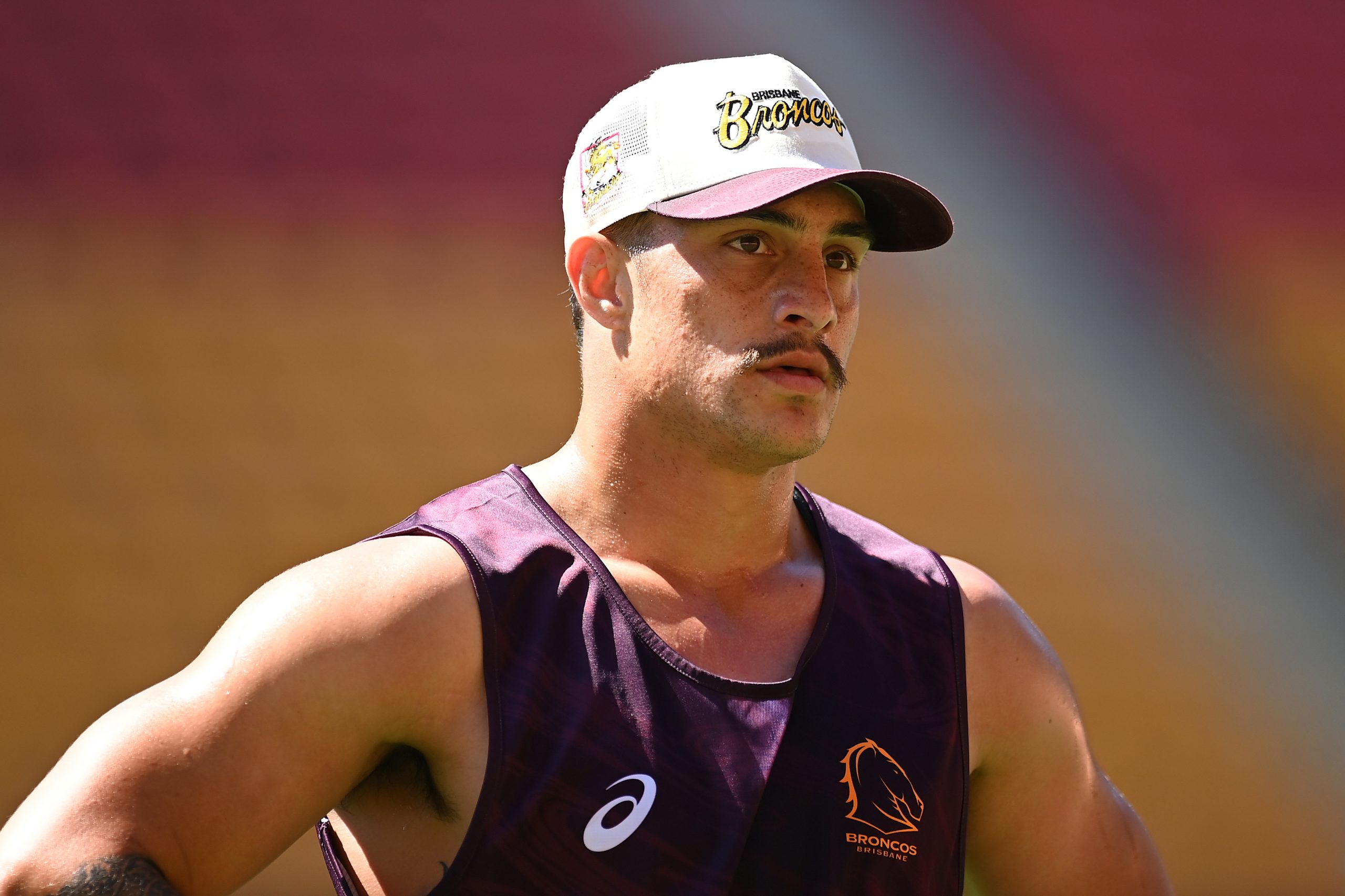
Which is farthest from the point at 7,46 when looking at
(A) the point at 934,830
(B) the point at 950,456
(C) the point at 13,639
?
(A) the point at 934,830

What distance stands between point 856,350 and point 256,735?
12.3 feet

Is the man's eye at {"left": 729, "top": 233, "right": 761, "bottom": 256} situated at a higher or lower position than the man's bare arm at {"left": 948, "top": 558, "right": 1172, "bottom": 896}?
higher

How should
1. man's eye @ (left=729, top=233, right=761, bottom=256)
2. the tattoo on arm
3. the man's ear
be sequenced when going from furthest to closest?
the man's ear → man's eye @ (left=729, top=233, right=761, bottom=256) → the tattoo on arm

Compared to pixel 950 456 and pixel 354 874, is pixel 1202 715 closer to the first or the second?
pixel 950 456

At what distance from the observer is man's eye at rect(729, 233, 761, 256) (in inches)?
89.0

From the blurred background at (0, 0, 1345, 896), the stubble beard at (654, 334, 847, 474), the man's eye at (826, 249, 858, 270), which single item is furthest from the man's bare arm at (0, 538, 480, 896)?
the blurred background at (0, 0, 1345, 896)

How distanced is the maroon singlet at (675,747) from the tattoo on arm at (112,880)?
35 cm

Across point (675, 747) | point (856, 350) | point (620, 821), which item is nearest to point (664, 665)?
point (675, 747)

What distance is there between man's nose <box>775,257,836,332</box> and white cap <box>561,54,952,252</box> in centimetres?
13

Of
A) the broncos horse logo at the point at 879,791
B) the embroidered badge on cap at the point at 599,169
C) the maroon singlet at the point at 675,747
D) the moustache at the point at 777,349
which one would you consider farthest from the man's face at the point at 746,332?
the broncos horse logo at the point at 879,791

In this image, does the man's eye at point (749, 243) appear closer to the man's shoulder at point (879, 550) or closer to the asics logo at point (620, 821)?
the man's shoulder at point (879, 550)

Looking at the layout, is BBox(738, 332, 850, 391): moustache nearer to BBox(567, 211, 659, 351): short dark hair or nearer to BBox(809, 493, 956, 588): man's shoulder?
BBox(567, 211, 659, 351): short dark hair

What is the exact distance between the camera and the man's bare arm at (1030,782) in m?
2.39

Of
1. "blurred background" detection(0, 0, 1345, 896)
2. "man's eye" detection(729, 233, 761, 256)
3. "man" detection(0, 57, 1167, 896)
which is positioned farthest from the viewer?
"blurred background" detection(0, 0, 1345, 896)
